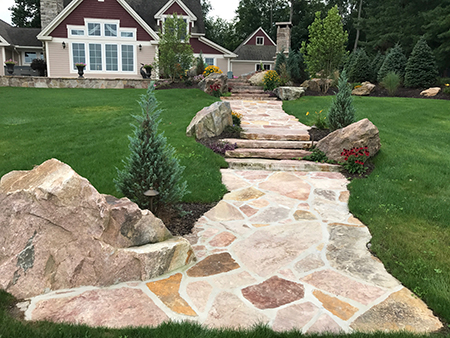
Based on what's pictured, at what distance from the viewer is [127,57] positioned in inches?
875

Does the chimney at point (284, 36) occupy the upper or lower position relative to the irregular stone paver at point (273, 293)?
upper

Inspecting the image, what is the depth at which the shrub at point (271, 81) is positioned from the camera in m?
17.7

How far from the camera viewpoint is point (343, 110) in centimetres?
866

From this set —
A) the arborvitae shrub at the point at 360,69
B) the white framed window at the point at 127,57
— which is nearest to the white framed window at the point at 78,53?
the white framed window at the point at 127,57

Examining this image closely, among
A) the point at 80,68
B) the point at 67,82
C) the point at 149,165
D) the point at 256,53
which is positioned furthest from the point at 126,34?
the point at 149,165

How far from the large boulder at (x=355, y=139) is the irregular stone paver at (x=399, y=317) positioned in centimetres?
454

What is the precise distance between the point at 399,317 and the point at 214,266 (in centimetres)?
178

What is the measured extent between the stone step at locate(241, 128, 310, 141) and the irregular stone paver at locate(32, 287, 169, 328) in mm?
6354

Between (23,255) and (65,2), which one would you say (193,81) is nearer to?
(65,2)

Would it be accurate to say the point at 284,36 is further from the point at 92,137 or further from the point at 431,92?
the point at 92,137

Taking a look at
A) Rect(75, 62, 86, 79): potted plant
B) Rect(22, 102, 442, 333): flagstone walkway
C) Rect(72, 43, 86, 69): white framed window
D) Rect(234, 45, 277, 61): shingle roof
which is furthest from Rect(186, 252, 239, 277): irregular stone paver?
Rect(234, 45, 277, 61): shingle roof

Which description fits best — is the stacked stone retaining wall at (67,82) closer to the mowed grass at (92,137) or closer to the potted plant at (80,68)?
the potted plant at (80,68)

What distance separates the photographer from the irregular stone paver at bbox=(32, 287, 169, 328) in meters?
2.72

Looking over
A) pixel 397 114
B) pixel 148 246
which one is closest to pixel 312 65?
pixel 397 114
